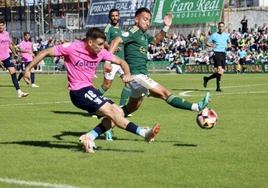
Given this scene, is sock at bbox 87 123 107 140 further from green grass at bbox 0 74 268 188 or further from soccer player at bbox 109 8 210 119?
soccer player at bbox 109 8 210 119

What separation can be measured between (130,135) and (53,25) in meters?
62.5

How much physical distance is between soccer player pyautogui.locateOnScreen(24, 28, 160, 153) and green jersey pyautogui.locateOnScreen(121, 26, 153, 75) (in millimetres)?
1415

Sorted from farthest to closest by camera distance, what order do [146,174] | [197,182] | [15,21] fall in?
[15,21], [146,174], [197,182]

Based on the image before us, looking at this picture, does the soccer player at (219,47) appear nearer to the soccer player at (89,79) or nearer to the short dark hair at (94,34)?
the soccer player at (89,79)

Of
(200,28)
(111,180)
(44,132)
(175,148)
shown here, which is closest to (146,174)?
(111,180)

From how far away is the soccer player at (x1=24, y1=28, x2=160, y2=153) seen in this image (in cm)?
918

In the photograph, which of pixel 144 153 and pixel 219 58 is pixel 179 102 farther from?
pixel 219 58

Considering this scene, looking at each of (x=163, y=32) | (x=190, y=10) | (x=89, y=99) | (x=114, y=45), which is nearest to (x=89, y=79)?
(x=89, y=99)

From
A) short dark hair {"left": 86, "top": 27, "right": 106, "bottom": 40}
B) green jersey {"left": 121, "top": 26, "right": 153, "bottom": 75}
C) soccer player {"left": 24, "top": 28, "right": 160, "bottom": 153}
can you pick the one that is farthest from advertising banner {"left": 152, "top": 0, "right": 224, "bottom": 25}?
short dark hair {"left": 86, "top": 27, "right": 106, "bottom": 40}

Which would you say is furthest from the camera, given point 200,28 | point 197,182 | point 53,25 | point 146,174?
point 53,25

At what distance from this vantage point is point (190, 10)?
57031 millimetres

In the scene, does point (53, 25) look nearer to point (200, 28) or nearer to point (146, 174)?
point (200, 28)

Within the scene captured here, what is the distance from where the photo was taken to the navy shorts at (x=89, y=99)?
9.19 meters

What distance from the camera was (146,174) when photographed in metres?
7.52
